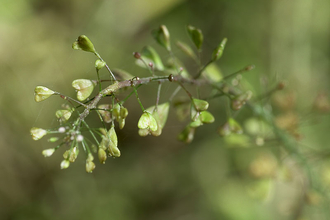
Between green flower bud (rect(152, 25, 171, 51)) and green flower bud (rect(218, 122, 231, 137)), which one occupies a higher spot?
green flower bud (rect(152, 25, 171, 51))

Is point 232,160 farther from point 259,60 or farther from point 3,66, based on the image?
point 3,66

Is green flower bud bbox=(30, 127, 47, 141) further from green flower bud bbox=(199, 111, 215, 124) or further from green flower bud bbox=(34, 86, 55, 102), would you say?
green flower bud bbox=(199, 111, 215, 124)

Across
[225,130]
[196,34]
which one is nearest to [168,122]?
[225,130]

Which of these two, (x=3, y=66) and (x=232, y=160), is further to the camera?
(x=232, y=160)

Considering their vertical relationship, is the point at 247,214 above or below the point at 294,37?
below

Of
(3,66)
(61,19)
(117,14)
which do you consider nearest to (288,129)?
(117,14)

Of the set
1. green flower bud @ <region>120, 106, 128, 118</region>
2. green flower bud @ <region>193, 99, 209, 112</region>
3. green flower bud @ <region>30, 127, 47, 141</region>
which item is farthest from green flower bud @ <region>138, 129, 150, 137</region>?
green flower bud @ <region>30, 127, 47, 141</region>

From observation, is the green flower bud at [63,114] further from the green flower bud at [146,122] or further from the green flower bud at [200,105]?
the green flower bud at [200,105]
